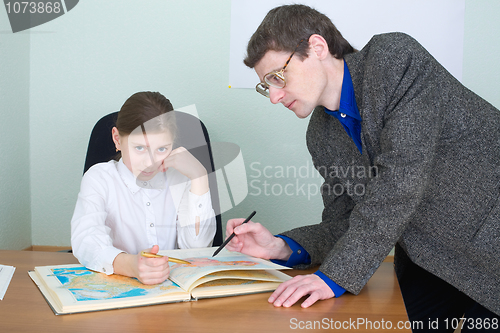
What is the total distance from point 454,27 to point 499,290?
141 centimetres

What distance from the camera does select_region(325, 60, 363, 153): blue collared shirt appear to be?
1.00 metres

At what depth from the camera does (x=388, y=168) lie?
80cm

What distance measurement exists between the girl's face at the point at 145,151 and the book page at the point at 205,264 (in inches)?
13.6

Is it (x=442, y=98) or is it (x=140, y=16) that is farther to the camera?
(x=140, y=16)

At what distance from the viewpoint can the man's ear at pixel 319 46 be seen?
970 millimetres

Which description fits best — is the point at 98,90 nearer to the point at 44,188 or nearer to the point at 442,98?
the point at 44,188

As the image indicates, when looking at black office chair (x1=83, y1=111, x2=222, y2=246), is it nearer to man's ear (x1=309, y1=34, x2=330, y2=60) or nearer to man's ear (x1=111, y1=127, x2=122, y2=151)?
man's ear (x1=111, y1=127, x2=122, y2=151)

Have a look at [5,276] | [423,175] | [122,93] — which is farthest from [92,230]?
[122,93]

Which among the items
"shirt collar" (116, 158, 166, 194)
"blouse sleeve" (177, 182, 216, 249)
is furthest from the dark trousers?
"shirt collar" (116, 158, 166, 194)

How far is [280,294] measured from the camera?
766 millimetres

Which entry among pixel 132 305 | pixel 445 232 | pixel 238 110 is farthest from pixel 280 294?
pixel 238 110

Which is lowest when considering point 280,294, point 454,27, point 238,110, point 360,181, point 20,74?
point 280,294

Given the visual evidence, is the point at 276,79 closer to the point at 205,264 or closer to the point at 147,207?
the point at 205,264

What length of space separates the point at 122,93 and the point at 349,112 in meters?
1.44
